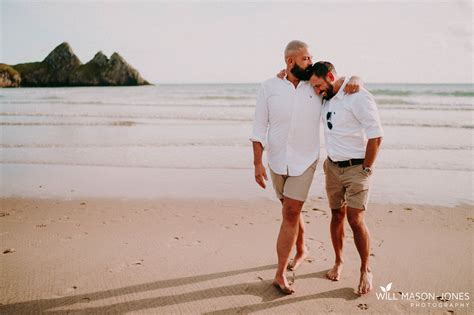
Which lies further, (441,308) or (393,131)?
(393,131)

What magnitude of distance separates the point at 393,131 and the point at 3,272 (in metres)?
12.4

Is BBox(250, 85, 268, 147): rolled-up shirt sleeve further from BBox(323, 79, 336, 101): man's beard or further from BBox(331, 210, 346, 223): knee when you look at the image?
BBox(331, 210, 346, 223): knee

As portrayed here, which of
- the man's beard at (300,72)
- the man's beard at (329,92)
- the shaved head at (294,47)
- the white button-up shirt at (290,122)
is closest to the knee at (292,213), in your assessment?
the white button-up shirt at (290,122)

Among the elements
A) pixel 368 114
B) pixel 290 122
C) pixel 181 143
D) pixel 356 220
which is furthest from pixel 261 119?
pixel 181 143

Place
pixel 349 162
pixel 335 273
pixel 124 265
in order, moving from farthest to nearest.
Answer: pixel 124 265 < pixel 335 273 < pixel 349 162

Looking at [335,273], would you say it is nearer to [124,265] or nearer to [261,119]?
[261,119]

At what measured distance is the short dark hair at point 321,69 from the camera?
3.29 m

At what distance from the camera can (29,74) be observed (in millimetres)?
82938

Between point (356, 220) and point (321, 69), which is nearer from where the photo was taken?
point (321, 69)

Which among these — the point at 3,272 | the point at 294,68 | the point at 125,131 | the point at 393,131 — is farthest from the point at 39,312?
the point at 393,131

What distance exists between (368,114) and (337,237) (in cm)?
127

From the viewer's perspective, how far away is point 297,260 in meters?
4.00

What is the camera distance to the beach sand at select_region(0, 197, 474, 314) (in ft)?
10.8

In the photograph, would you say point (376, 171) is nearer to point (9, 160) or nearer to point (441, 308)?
point (441, 308)
